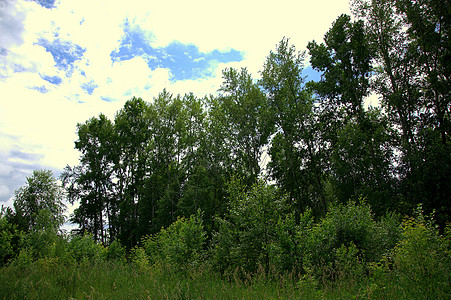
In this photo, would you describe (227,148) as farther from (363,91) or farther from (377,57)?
(377,57)

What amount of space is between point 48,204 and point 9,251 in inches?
945

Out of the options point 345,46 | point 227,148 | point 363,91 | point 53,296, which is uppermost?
point 345,46

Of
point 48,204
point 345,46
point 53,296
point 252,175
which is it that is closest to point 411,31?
point 345,46

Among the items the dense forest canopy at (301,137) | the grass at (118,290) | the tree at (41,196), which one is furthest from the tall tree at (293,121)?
the tree at (41,196)

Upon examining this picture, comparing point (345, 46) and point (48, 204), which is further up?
point (345, 46)

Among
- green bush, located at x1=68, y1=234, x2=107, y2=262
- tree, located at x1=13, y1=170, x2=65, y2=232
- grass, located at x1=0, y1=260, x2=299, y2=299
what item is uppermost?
tree, located at x1=13, y1=170, x2=65, y2=232

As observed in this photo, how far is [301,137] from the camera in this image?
22.3 metres

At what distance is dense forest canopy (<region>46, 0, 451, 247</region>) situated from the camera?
1616 cm

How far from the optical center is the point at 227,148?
83.8ft

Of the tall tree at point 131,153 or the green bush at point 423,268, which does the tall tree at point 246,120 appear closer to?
the tall tree at point 131,153

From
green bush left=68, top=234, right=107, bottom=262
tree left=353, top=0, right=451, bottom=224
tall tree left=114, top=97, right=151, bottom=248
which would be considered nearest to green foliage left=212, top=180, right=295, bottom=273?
green bush left=68, top=234, right=107, bottom=262

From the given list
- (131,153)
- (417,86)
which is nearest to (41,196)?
(131,153)

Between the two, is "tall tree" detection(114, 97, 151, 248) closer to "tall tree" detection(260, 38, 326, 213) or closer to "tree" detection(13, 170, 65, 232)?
"tree" detection(13, 170, 65, 232)

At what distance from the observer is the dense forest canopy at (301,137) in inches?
636
